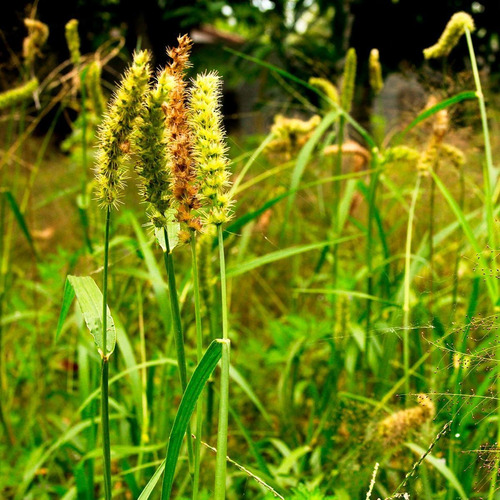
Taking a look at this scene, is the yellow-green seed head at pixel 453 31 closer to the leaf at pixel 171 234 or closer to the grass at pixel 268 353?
the grass at pixel 268 353

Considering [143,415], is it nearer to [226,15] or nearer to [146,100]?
[146,100]

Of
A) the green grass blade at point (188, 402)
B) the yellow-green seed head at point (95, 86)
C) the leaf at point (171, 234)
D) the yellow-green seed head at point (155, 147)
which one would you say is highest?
the yellow-green seed head at point (95, 86)

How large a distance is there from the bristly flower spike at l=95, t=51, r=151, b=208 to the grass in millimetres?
21

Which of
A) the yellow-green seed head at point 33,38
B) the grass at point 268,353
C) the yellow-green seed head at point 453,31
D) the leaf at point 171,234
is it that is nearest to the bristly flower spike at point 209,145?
the grass at point 268,353

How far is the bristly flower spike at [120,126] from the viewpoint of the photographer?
26.5 inches

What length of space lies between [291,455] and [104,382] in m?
0.85

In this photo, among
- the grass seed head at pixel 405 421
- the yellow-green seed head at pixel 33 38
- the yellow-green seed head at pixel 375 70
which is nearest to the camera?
the grass seed head at pixel 405 421

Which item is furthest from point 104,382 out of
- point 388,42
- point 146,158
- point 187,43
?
point 388,42

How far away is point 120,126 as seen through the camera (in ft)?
2.29

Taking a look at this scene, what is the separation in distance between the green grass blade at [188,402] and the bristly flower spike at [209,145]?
0.55 feet

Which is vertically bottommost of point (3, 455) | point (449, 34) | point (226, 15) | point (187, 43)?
point (3, 455)

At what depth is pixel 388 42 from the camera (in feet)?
9.85

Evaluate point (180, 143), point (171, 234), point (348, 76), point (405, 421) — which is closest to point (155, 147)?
point (180, 143)

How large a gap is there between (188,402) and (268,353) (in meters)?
1.40
